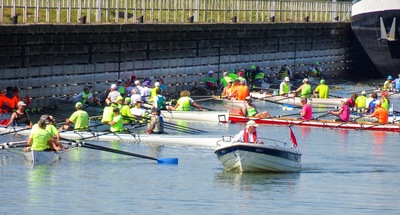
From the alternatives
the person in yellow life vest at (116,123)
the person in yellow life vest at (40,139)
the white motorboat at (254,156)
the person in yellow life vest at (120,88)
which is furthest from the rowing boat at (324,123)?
the person in yellow life vest at (40,139)

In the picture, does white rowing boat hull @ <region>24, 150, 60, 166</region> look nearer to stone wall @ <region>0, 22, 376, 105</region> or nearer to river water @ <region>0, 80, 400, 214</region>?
river water @ <region>0, 80, 400, 214</region>

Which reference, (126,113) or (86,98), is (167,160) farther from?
(86,98)

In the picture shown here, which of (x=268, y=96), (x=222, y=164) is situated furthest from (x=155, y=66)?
(x=222, y=164)

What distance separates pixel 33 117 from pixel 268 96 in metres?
13.7

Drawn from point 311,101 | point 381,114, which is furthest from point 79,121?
point 311,101

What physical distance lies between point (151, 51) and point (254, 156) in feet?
89.1

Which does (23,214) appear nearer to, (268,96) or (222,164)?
(222,164)

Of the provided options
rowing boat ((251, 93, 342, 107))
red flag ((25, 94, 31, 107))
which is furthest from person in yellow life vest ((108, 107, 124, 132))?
rowing boat ((251, 93, 342, 107))

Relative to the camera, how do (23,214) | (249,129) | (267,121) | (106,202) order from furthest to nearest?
(267,121), (249,129), (106,202), (23,214)

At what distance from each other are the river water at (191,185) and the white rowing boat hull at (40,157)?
235 mm

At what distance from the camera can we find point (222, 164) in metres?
33.7

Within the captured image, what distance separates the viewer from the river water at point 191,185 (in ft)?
94.1

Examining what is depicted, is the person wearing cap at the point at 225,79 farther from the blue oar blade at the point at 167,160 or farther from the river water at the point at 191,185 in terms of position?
the blue oar blade at the point at 167,160

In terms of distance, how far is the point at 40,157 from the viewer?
33.5 meters
